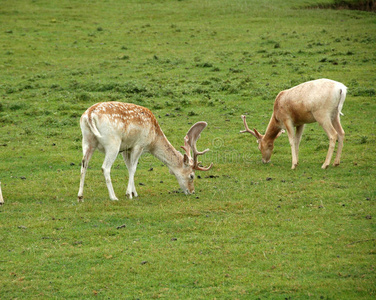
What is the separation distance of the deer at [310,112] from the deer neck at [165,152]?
3315 mm

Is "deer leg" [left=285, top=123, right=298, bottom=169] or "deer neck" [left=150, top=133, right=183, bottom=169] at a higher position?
"deer neck" [left=150, top=133, right=183, bottom=169]

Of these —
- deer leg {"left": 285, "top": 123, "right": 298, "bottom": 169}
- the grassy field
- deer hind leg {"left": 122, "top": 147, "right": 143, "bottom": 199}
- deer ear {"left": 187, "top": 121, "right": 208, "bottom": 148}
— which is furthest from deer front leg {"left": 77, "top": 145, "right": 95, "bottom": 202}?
deer leg {"left": 285, "top": 123, "right": 298, "bottom": 169}

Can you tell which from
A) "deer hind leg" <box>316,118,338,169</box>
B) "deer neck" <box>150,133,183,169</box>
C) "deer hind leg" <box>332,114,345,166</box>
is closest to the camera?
"deer neck" <box>150,133,183,169</box>

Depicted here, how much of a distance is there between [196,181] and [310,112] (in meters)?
3.45

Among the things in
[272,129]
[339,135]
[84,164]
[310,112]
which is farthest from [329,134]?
[84,164]

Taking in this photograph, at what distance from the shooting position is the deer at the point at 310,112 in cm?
1298

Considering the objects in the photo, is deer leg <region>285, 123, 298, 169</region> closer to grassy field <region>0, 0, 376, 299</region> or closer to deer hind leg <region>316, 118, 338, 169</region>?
grassy field <region>0, 0, 376, 299</region>

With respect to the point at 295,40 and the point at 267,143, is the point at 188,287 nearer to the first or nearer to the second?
the point at 267,143

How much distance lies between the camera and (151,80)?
23.2 m

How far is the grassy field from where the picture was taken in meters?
7.43

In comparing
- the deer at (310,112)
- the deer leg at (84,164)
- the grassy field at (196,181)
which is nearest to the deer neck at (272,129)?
the deer at (310,112)

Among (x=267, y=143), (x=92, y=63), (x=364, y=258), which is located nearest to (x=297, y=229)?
(x=364, y=258)

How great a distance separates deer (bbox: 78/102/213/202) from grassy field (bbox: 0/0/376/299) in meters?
0.56

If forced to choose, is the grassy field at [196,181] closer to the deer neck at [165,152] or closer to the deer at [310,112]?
the deer at [310,112]
